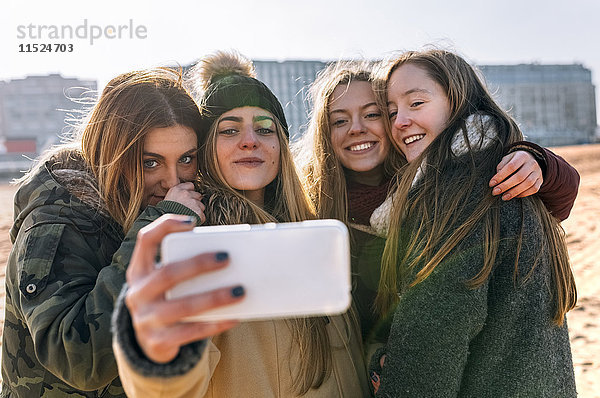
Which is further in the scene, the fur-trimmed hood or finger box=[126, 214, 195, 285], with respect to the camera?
the fur-trimmed hood

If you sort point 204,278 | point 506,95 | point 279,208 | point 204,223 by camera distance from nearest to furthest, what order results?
1. point 204,278
2. point 204,223
3. point 279,208
4. point 506,95

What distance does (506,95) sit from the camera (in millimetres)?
43156

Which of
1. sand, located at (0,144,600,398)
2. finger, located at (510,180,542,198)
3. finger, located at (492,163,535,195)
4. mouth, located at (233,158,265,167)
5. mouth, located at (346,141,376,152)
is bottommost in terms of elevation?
sand, located at (0,144,600,398)

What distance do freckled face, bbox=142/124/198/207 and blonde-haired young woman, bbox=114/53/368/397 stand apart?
13 cm

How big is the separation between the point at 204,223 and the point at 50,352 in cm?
68

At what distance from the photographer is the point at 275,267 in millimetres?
987

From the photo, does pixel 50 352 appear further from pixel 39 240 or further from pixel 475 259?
pixel 475 259

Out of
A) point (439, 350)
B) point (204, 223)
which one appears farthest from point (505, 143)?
point (204, 223)

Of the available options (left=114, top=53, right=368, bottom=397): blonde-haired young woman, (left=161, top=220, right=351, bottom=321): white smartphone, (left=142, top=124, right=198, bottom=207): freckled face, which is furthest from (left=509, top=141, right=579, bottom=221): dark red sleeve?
(left=142, top=124, right=198, bottom=207): freckled face

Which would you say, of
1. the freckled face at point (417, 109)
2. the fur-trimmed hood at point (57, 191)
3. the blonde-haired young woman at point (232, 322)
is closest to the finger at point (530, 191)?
the freckled face at point (417, 109)

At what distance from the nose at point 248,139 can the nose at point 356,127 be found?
589 mm

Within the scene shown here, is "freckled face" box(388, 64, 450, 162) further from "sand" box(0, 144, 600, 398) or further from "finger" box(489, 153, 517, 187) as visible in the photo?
"sand" box(0, 144, 600, 398)

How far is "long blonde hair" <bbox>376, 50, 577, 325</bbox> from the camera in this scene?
5.49 feet

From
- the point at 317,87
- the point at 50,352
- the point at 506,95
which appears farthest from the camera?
the point at 506,95
